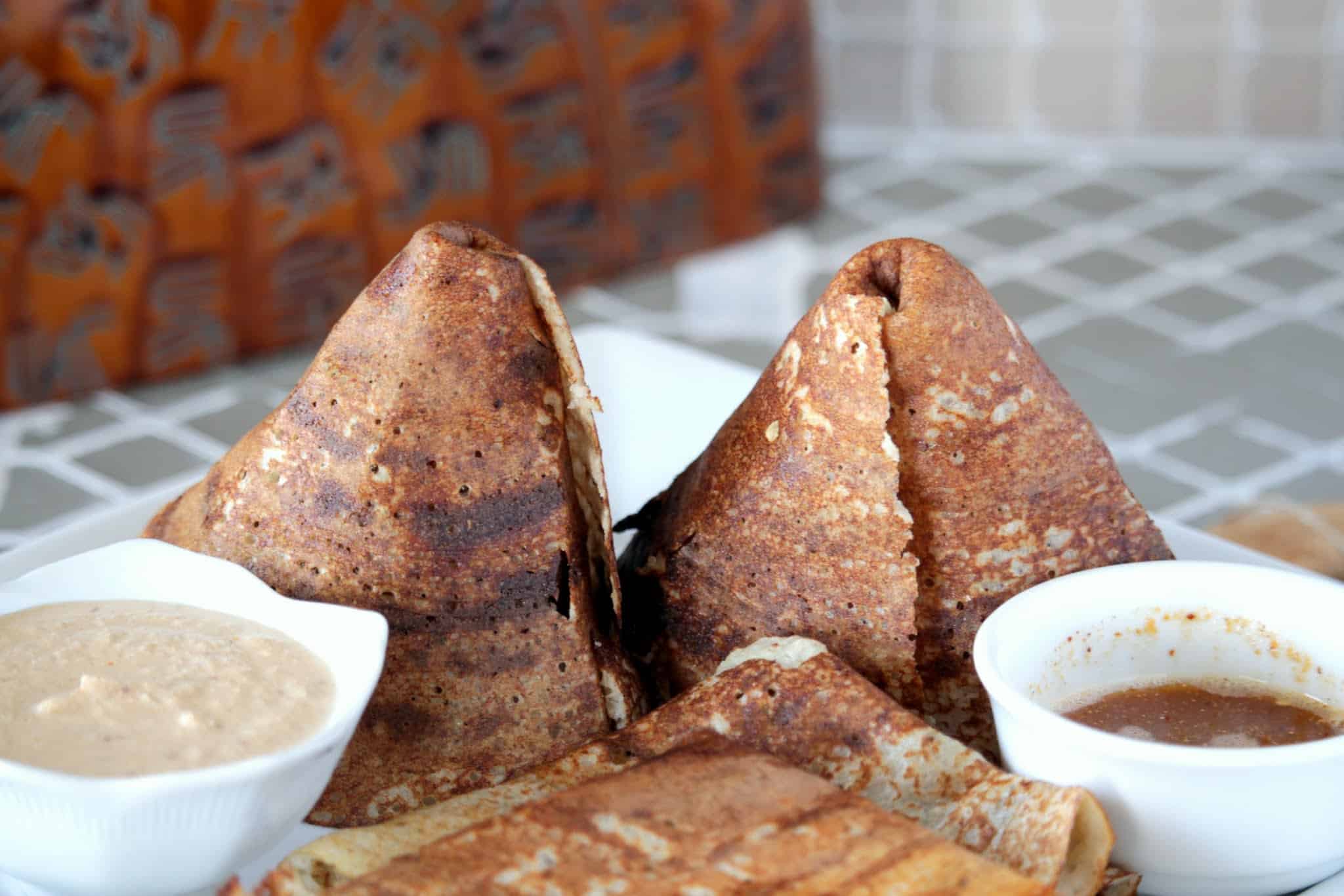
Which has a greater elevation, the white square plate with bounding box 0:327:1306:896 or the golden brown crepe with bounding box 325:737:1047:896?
the golden brown crepe with bounding box 325:737:1047:896

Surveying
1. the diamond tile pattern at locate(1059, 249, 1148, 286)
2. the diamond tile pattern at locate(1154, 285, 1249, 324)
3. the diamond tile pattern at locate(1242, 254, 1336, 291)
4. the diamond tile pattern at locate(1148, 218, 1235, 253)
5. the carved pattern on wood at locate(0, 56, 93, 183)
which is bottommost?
the diamond tile pattern at locate(1154, 285, 1249, 324)

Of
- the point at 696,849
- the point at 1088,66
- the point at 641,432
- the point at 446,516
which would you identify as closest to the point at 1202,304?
the point at 1088,66

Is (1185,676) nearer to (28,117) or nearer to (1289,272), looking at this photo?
(28,117)

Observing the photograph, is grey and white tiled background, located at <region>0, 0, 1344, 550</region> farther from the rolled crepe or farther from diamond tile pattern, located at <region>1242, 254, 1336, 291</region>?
the rolled crepe

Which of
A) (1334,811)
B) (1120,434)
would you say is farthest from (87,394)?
(1334,811)

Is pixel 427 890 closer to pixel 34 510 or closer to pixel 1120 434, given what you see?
pixel 34 510

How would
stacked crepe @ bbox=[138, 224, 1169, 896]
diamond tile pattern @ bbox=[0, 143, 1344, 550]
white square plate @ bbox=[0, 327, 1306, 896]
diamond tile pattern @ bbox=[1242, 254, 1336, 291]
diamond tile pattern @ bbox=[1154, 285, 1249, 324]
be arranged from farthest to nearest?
diamond tile pattern @ bbox=[1242, 254, 1336, 291] → diamond tile pattern @ bbox=[1154, 285, 1249, 324] → diamond tile pattern @ bbox=[0, 143, 1344, 550] → white square plate @ bbox=[0, 327, 1306, 896] → stacked crepe @ bbox=[138, 224, 1169, 896]

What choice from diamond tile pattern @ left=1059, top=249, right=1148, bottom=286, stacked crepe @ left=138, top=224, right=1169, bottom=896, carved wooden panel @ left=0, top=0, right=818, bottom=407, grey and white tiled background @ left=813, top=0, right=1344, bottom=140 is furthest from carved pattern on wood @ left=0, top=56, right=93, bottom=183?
grey and white tiled background @ left=813, top=0, right=1344, bottom=140
